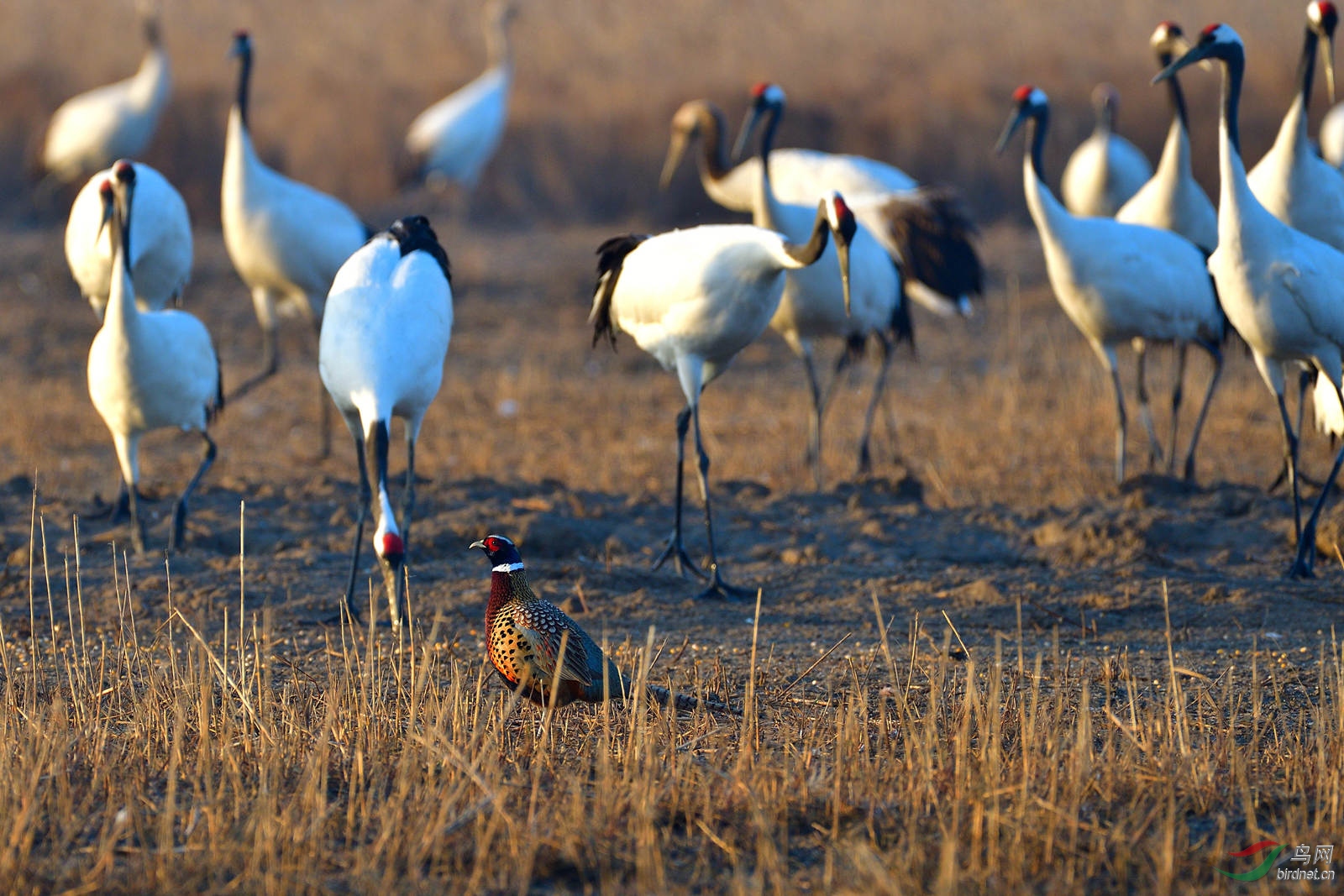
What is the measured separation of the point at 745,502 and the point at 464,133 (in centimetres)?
838

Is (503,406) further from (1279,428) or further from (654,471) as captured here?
(1279,428)

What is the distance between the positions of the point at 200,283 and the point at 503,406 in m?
4.32

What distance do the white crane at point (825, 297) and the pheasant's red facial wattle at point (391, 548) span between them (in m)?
2.98

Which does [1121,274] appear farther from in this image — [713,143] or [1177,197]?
[713,143]

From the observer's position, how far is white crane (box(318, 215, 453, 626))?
18.9 feet

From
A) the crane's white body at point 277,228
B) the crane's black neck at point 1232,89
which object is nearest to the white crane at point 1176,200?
the crane's black neck at point 1232,89

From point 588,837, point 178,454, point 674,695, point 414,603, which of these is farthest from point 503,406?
point 588,837

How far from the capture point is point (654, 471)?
27.4 ft

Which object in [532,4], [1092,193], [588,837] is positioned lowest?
[588,837]

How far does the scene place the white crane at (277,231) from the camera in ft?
29.5

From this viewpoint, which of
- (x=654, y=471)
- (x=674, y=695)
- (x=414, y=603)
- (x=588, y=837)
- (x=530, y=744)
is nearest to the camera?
(x=588, y=837)

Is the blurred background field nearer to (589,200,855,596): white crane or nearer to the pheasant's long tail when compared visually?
(589,200,855,596): white crane

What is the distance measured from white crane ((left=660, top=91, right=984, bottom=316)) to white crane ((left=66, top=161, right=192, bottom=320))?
10.4ft

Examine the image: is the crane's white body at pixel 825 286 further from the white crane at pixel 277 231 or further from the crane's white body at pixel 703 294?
the white crane at pixel 277 231
